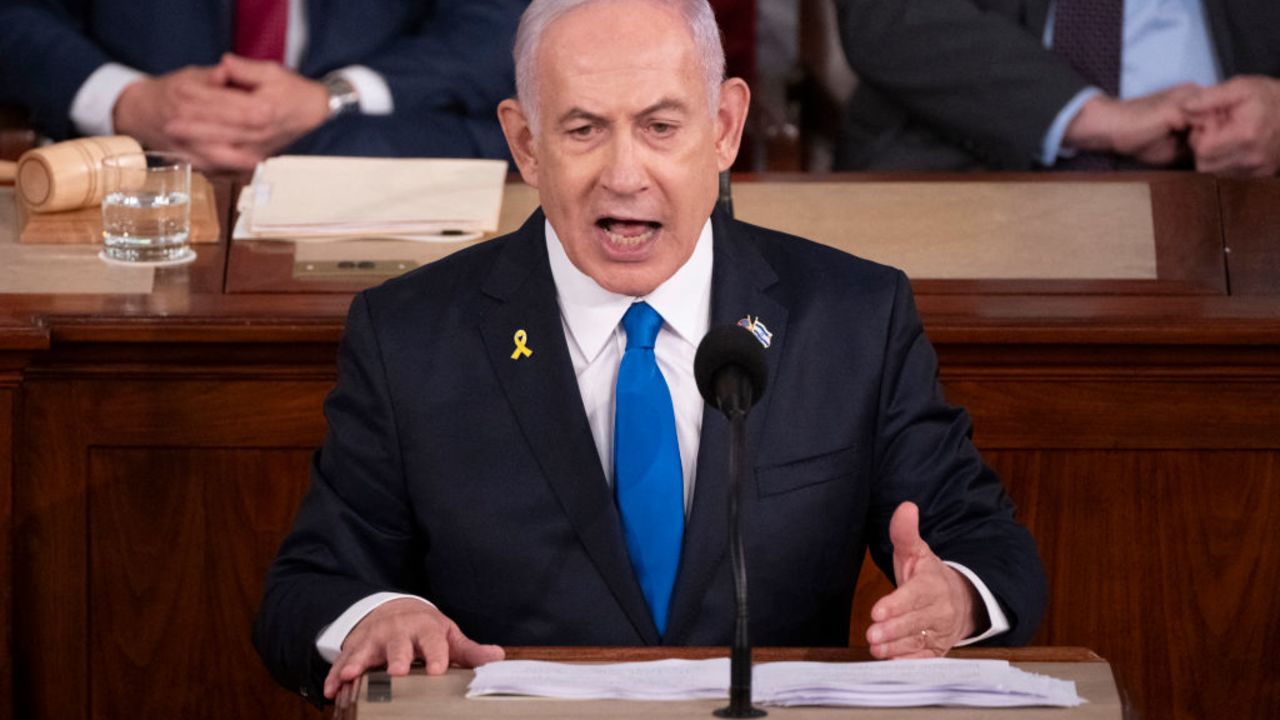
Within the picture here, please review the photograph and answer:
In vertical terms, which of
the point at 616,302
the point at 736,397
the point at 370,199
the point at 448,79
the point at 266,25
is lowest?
the point at 736,397

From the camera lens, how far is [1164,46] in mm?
3457

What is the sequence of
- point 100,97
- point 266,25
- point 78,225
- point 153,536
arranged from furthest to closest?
point 266,25
point 100,97
point 78,225
point 153,536

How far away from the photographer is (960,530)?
188 centimetres

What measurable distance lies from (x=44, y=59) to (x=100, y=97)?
0.49 ft

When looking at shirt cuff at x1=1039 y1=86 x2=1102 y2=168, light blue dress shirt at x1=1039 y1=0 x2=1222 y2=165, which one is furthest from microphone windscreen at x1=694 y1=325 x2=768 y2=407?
light blue dress shirt at x1=1039 y1=0 x2=1222 y2=165

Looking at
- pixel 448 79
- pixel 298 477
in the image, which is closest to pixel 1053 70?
pixel 448 79

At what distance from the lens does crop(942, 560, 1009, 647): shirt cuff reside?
5.71ft

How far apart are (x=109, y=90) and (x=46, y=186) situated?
81 cm

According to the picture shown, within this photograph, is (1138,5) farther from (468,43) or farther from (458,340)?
(458,340)

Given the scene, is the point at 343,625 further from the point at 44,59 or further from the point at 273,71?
the point at 44,59

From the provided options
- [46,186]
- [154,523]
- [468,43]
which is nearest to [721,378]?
[154,523]

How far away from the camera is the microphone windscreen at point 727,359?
141cm

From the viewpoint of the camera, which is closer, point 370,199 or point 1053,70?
point 370,199

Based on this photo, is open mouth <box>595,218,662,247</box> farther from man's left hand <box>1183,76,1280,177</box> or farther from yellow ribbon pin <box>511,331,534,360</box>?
man's left hand <box>1183,76,1280,177</box>
